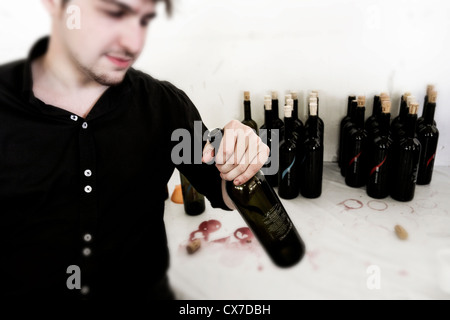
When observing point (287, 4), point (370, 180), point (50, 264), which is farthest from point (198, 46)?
point (50, 264)

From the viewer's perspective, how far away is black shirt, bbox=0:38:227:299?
708 mm

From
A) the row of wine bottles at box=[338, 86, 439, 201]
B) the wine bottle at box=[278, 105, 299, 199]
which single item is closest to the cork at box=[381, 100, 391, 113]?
the row of wine bottles at box=[338, 86, 439, 201]

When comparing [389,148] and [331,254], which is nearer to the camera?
[331,254]

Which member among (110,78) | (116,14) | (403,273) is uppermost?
(116,14)

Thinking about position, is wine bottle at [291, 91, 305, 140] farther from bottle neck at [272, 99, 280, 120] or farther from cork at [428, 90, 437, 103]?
cork at [428, 90, 437, 103]

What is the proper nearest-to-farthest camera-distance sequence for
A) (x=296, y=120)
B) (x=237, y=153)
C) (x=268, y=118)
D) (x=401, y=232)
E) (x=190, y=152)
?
(x=237, y=153)
(x=190, y=152)
(x=401, y=232)
(x=268, y=118)
(x=296, y=120)

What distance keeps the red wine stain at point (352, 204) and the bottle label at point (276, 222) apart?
1.55ft

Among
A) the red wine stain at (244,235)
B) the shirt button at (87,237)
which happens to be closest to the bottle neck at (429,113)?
the red wine stain at (244,235)

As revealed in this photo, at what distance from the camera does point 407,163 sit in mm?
1161

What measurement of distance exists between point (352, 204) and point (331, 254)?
32cm

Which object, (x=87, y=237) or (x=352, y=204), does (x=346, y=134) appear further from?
(x=87, y=237)

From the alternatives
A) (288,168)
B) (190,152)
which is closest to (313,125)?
(288,168)
